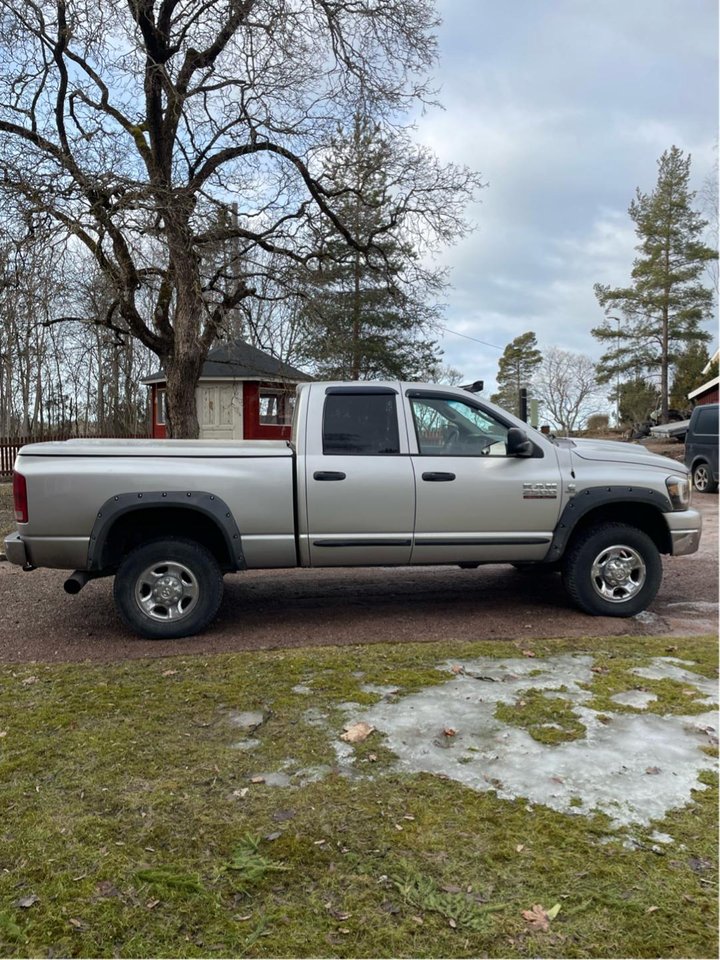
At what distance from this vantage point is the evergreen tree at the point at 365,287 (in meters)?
15.2

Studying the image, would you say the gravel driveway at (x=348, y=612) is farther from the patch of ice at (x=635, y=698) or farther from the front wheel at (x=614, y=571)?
the patch of ice at (x=635, y=698)

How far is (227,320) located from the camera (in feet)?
48.0

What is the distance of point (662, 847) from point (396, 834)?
100 centimetres

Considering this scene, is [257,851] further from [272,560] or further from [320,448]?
[320,448]

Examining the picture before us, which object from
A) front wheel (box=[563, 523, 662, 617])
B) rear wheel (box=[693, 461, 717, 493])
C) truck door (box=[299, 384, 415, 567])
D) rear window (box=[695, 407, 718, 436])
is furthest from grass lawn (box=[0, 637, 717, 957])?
rear window (box=[695, 407, 718, 436])

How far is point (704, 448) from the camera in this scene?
16.8m

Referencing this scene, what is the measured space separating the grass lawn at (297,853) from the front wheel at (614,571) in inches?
80.8

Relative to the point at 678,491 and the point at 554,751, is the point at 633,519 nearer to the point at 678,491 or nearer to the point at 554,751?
the point at 678,491

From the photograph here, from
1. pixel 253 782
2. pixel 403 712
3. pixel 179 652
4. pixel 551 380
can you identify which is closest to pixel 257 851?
pixel 253 782

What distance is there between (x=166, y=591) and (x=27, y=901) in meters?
3.19

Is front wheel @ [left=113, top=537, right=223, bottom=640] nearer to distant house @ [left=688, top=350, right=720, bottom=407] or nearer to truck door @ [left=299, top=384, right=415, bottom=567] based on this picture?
truck door @ [left=299, top=384, right=415, bottom=567]

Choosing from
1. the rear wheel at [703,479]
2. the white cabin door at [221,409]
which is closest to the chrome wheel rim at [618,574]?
the rear wheel at [703,479]

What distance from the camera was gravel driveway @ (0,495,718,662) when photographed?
17.9 ft

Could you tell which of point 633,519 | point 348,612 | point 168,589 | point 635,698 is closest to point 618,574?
point 633,519
